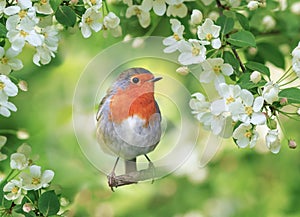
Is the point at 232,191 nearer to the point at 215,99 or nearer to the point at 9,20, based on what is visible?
the point at 215,99

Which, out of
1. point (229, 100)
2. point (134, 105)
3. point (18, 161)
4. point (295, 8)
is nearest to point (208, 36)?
point (229, 100)

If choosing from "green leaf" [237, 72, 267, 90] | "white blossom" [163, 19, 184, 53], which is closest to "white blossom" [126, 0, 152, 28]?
"white blossom" [163, 19, 184, 53]

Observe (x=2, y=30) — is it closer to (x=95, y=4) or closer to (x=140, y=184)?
(x=95, y=4)

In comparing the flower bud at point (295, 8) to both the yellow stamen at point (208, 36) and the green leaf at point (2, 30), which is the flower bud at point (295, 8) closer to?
the yellow stamen at point (208, 36)

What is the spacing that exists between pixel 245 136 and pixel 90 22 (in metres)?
0.26

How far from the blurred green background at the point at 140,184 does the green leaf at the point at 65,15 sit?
24 cm

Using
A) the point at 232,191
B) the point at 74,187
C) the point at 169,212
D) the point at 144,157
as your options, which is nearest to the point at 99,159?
the point at 144,157

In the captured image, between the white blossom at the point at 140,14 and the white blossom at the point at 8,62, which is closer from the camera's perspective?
the white blossom at the point at 8,62

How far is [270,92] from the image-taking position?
0.86 m

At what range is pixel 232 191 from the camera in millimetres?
1938

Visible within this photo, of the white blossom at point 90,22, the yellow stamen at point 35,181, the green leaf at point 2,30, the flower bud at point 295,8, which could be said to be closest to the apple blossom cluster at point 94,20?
the white blossom at point 90,22

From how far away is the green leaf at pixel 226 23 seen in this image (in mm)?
996

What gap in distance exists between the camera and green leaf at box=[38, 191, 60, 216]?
923 millimetres

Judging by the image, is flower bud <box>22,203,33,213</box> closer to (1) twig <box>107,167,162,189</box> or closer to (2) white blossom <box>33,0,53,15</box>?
(1) twig <box>107,167,162,189</box>
